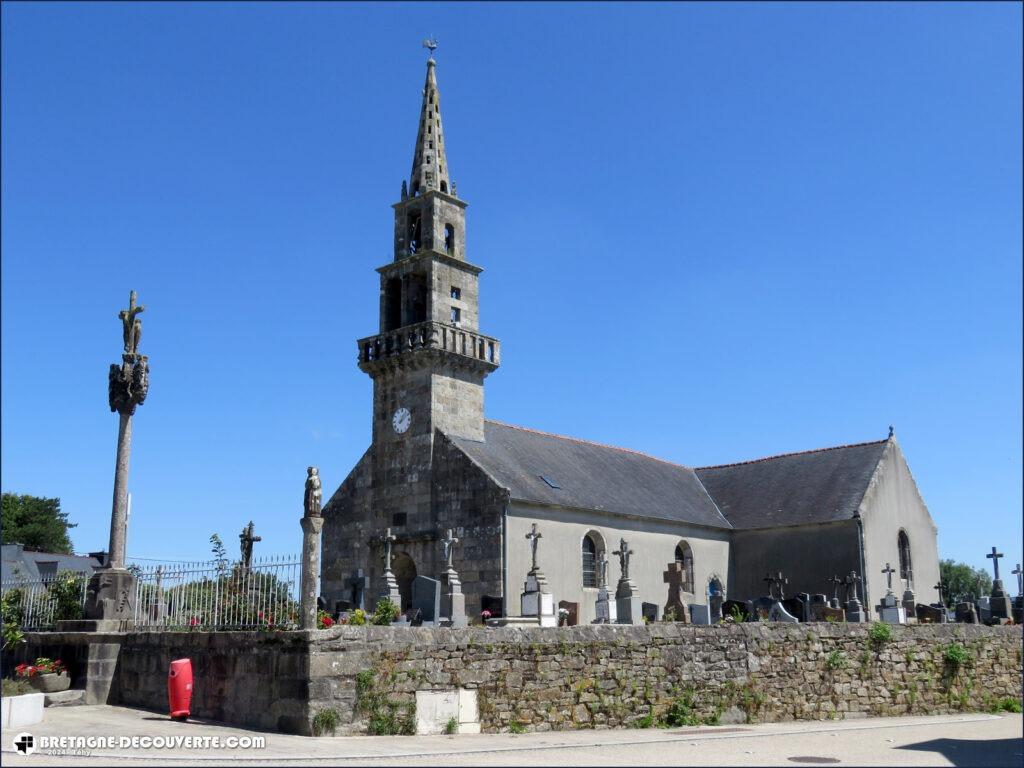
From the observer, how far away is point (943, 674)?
2167cm

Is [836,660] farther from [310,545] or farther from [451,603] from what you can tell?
[310,545]

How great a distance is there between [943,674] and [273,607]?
49.9ft

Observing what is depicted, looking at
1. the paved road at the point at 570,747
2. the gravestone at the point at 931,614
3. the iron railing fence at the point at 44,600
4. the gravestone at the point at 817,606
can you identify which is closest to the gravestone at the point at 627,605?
the paved road at the point at 570,747

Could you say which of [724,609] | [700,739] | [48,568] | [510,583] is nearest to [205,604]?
[700,739]

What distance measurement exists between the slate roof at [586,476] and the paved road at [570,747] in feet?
44.0

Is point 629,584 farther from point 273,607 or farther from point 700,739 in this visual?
point 273,607

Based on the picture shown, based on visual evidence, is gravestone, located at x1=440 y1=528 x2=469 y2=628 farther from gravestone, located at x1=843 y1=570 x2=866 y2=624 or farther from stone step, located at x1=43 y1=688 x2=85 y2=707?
gravestone, located at x1=843 y1=570 x2=866 y2=624

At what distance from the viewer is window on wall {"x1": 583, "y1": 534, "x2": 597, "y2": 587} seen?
30.2 meters

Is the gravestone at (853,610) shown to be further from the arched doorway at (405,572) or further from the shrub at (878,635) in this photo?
the arched doorway at (405,572)

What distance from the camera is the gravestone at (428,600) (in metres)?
19.8

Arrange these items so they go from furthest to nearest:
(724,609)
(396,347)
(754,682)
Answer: (396,347) → (724,609) → (754,682)

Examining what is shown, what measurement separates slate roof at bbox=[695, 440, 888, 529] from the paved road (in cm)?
1729

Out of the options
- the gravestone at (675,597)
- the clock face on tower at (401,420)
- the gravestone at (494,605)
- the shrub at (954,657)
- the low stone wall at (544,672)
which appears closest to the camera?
the low stone wall at (544,672)

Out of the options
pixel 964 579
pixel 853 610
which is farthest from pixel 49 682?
pixel 964 579
